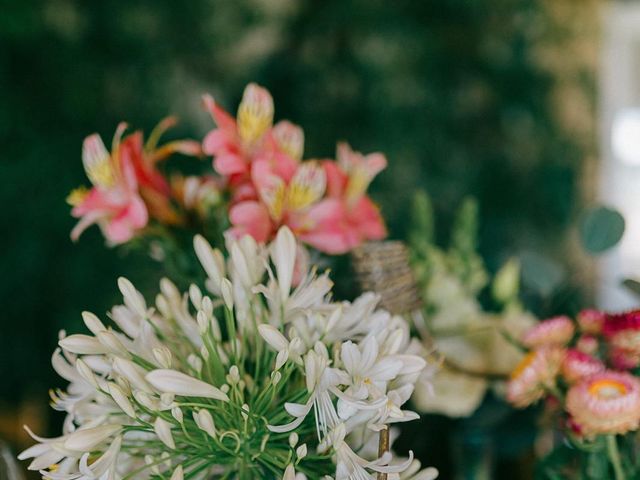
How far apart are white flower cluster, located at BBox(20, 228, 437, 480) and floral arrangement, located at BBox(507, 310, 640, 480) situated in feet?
0.43

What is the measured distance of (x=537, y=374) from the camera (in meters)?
0.53

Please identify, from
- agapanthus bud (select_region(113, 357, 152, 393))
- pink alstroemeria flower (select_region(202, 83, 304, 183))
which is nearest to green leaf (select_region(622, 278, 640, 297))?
pink alstroemeria flower (select_region(202, 83, 304, 183))

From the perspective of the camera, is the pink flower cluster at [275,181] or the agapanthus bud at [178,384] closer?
the agapanthus bud at [178,384]

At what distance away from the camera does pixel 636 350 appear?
505 millimetres

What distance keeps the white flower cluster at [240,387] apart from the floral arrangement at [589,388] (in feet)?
0.43

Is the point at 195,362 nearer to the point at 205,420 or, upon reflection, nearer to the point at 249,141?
the point at 205,420

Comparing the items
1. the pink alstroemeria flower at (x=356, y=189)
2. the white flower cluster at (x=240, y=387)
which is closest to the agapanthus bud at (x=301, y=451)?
the white flower cluster at (x=240, y=387)

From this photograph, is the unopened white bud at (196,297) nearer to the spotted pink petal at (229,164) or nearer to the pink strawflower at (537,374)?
the spotted pink petal at (229,164)

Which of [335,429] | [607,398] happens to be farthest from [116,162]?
[607,398]

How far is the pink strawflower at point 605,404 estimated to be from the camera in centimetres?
47

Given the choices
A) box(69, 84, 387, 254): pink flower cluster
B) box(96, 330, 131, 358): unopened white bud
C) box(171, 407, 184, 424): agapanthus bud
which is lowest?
box(171, 407, 184, 424): agapanthus bud

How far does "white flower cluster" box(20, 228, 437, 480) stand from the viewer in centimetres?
39

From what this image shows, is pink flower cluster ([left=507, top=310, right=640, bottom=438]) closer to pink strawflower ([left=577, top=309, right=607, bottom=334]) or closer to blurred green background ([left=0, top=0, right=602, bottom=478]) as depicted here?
pink strawflower ([left=577, top=309, right=607, bottom=334])

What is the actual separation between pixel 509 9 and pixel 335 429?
1593mm
